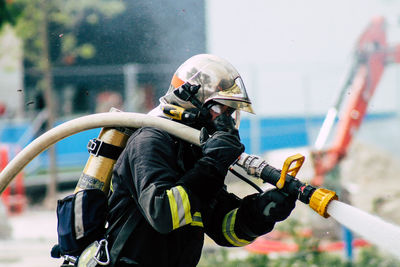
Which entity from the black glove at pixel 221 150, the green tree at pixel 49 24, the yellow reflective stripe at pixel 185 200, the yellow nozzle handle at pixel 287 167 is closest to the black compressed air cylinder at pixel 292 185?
the yellow nozzle handle at pixel 287 167

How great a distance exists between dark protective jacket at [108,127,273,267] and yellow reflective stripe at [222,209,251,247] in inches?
3.1

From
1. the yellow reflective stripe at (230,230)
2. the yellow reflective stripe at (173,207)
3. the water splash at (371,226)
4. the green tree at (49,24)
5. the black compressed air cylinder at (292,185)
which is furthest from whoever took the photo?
the green tree at (49,24)

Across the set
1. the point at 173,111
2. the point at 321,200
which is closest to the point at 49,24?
the point at 173,111

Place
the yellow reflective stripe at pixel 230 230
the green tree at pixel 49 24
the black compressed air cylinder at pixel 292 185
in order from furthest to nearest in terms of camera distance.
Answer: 1. the green tree at pixel 49 24
2. the yellow reflective stripe at pixel 230 230
3. the black compressed air cylinder at pixel 292 185

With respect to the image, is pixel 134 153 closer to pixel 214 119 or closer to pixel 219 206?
pixel 214 119

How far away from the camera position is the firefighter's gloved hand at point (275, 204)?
2.32 meters

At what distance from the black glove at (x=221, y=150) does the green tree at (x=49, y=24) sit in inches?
128

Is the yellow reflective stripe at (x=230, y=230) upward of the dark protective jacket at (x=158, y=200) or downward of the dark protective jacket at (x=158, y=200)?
downward

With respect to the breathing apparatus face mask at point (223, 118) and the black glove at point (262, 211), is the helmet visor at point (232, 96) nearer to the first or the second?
the breathing apparatus face mask at point (223, 118)

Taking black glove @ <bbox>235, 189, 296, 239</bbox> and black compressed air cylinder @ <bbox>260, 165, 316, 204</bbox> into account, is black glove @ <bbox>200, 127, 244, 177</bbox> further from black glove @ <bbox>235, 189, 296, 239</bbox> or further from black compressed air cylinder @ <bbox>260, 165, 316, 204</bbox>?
black glove @ <bbox>235, 189, 296, 239</bbox>

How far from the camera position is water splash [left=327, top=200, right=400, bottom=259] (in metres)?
1.97

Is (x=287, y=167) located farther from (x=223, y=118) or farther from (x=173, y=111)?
(x=173, y=111)

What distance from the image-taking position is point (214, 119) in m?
2.39

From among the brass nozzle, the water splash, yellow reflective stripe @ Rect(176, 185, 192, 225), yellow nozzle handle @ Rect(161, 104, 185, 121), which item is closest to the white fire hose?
yellow nozzle handle @ Rect(161, 104, 185, 121)
